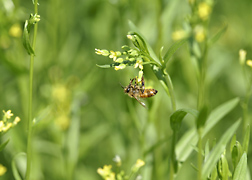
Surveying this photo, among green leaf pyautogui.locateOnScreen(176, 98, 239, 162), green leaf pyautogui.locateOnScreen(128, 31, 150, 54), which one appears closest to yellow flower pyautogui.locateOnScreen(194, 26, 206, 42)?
green leaf pyautogui.locateOnScreen(176, 98, 239, 162)

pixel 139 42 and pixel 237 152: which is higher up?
pixel 139 42

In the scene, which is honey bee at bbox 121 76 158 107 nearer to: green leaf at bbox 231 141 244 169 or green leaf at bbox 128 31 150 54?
green leaf at bbox 128 31 150 54

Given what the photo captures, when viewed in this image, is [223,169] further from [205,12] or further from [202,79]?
[205,12]

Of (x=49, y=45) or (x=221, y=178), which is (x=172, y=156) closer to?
(x=221, y=178)

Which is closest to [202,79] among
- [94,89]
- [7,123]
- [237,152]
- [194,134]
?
[194,134]

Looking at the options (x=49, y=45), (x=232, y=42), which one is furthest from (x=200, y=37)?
(x=232, y=42)

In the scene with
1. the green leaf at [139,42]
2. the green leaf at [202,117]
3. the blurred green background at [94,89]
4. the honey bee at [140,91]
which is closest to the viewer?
the green leaf at [202,117]

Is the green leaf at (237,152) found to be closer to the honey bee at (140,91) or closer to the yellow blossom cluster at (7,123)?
the honey bee at (140,91)

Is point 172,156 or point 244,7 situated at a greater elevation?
point 244,7

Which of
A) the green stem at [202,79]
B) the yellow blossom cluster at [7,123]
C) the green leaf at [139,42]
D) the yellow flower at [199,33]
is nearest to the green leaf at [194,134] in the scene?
the green stem at [202,79]
